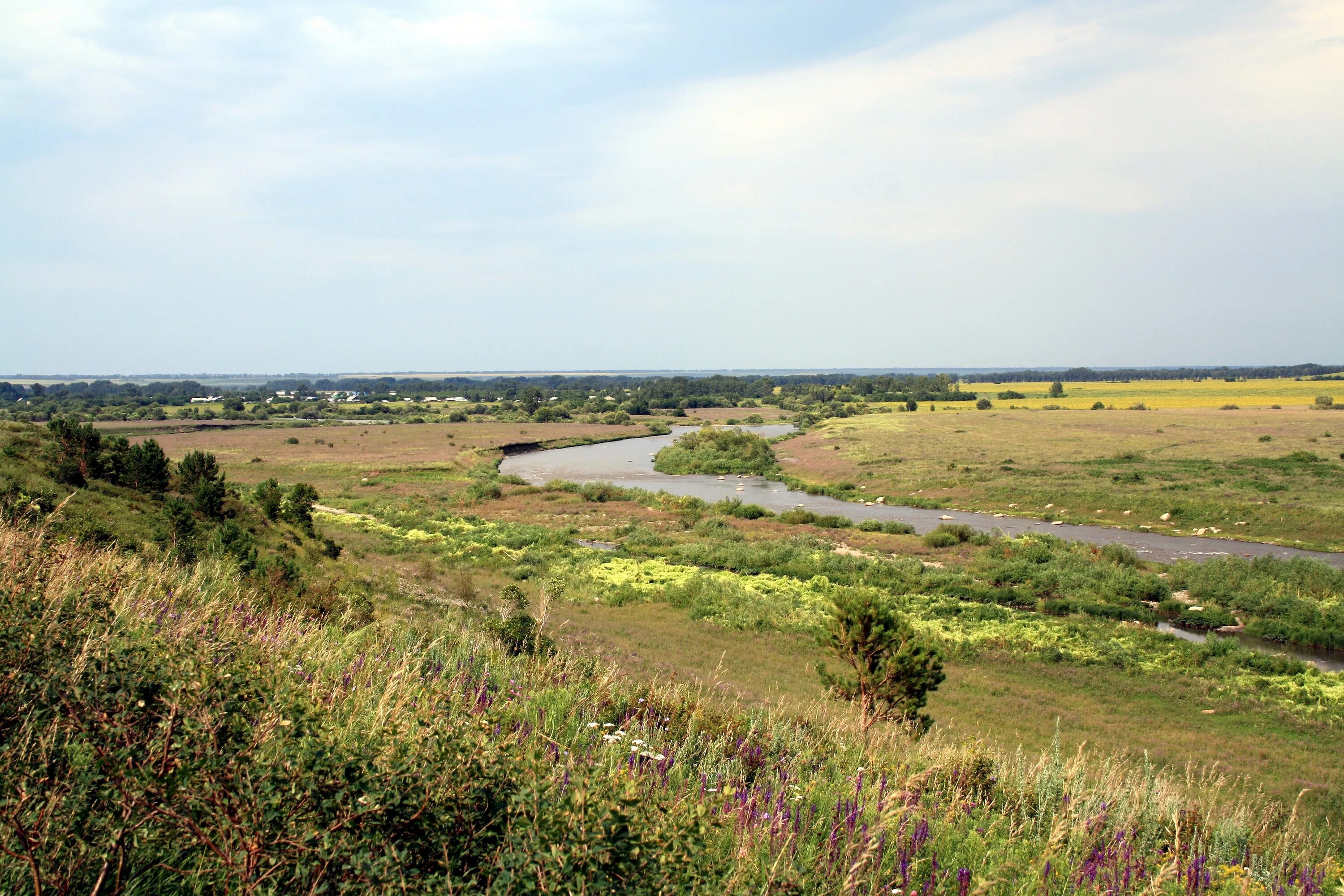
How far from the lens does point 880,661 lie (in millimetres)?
11398

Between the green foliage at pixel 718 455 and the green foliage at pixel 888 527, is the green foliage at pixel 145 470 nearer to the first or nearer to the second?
the green foliage at pixel 888 527

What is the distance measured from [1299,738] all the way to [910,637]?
850 centimetres

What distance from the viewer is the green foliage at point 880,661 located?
10.8 m

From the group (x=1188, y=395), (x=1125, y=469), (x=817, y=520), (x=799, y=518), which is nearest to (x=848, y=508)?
(x=817, y=520)

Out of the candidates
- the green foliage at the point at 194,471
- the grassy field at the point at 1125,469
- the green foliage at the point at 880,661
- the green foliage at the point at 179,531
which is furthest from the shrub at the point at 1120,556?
the green foliage at the point at 194,471

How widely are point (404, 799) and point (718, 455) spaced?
218ft

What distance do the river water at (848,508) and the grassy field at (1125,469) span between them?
5.81 ft

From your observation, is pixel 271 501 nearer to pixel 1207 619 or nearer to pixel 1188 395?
pixel 1207 619

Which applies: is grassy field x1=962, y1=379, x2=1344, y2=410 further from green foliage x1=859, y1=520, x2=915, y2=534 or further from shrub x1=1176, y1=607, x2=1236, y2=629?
shrub x1=1176, y1=607, x2=1236, y2=629

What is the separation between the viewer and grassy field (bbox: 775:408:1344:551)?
36531 mm

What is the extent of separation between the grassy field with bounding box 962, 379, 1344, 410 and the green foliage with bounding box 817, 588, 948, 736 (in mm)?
102405

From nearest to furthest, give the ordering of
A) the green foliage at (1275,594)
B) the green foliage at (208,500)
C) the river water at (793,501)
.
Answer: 1. the green foliage at (208,500)
2. the green foliage at (1275,594)
3. the river water at (793,501)

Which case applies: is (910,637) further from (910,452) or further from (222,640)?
(910,452)

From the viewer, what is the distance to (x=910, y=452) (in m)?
63.1
